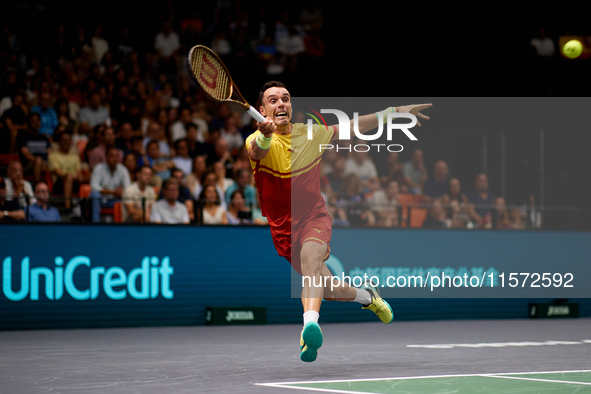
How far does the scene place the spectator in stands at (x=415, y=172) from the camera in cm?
1438

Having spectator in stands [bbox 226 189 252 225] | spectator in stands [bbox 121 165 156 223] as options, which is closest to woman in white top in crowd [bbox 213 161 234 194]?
spectator in stands [bbox 226 189 252 225]

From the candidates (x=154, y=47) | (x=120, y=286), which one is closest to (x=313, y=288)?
(x=120, y=286)

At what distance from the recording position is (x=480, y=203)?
14664 millimetres

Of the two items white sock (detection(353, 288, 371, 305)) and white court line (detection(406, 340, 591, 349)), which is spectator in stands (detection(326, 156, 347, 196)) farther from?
white sock (detection(353, 288, 371, 305))

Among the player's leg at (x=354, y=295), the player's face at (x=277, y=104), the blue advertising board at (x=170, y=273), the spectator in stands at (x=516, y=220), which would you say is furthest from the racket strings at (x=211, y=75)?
the spectator in stands at (x=516, y=220)

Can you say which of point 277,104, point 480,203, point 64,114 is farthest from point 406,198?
point 277,104

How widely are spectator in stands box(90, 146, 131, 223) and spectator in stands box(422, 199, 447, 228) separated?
5.00 metres

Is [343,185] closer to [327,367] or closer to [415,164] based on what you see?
[415,164]

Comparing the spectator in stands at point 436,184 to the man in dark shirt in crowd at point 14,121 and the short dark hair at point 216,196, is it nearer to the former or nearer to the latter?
the short dark hair at point 216,196

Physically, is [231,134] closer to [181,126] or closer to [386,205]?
[181,126]

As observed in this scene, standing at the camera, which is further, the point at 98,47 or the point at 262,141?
the point at 98,47

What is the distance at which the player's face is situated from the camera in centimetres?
730

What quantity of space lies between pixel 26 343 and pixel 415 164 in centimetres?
733

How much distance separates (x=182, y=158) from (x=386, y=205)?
343 cm
